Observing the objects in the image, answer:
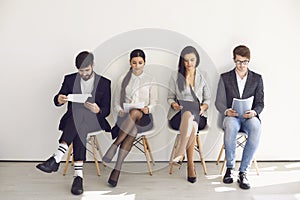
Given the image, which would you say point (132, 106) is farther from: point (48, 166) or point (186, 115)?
point (48, 166)

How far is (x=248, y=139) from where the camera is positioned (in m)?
3.24

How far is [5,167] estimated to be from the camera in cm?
354

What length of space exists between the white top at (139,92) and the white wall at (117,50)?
0.65ft

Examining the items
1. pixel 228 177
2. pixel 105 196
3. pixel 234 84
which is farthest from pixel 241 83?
pixel 105 196

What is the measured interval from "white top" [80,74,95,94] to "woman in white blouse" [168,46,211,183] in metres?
0.63

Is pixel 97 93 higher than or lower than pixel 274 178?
higher

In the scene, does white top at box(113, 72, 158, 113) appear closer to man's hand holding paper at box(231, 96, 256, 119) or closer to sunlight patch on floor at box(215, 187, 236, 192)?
man's hand holding paper at box(231, 96, 256, 119)

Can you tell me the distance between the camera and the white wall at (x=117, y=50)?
351 centimetres

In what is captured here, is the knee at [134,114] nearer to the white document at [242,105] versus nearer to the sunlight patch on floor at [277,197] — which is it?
the white document at [242,105]

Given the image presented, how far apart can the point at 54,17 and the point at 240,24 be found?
152 cm

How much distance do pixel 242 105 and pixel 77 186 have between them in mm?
1387

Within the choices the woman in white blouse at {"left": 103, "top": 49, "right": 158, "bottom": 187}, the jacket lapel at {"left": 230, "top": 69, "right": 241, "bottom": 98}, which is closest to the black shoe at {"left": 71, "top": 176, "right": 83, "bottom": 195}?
the woman in white blouse at {"left": 103, "top": 49, "right": 158, "bottom": 187}

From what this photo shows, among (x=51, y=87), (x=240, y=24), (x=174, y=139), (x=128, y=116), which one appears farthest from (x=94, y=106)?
(x=240, y=24)

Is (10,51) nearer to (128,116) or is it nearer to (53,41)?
(53,41)
